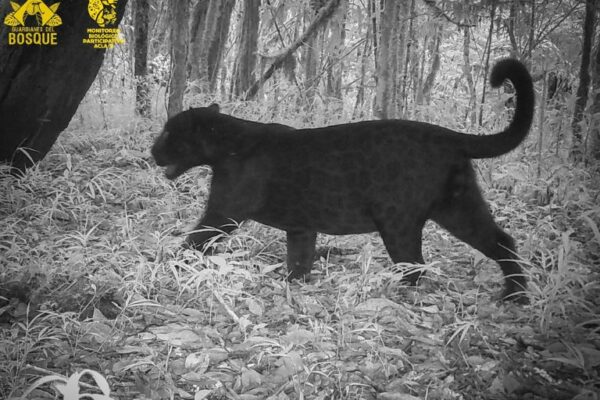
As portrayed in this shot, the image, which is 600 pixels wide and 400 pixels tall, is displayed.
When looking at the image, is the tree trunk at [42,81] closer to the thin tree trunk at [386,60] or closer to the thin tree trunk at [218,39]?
the thin tree trunk at [386,60]

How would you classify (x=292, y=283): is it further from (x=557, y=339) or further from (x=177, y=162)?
(x=557, y=339)

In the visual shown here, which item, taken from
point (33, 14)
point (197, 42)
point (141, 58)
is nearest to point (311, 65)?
point (197, 42)

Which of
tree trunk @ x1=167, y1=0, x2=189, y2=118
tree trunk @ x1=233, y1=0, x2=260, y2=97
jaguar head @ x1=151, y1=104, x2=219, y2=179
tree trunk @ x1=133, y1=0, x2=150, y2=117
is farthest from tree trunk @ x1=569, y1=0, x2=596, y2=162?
tree trunk @ x1=133, y1=0, x2=150, y2=117

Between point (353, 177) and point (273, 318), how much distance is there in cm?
103

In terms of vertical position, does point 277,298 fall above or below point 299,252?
below

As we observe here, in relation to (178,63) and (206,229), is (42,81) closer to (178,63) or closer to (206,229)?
(178,63)

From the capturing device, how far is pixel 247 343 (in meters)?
2.56

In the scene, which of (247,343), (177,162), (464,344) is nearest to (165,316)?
(247,343)

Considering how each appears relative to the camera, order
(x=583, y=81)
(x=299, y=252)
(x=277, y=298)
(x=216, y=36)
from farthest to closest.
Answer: (x=216, y=36), (x=583, y=81), (x=299, y=252), (x=277, y=298)

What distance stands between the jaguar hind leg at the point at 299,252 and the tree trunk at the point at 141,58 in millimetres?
4245

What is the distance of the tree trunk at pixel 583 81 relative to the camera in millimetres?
4828

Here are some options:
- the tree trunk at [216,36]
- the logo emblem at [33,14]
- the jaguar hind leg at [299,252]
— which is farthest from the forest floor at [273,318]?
the tree trunk at [216,36]

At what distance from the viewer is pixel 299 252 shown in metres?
3.63

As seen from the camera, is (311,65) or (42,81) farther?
(311,65)
